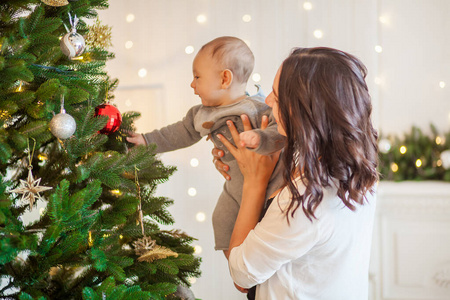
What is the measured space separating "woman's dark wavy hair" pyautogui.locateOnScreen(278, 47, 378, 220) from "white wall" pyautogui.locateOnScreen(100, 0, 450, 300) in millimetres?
1487

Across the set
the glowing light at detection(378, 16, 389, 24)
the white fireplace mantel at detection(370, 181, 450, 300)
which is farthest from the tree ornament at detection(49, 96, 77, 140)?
the glowing light at detection(378, 16, 389, 24)

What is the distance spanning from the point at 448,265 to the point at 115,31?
2446mm

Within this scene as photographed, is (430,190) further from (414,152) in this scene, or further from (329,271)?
(329,271)

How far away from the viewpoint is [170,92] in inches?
105

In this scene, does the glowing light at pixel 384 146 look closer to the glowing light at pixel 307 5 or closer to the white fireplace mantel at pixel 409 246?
the white fireplace mantel at pixel 409 246

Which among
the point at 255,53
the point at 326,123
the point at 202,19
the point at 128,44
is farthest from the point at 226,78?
the point at 128,44

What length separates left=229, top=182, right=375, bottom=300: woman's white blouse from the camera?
1063mm

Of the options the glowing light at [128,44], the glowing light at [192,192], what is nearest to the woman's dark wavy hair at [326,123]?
the glowing light at [192,192]

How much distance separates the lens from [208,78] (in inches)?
60.6

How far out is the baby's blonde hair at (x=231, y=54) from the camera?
60.1 inches

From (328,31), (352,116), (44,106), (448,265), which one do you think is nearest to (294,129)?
(352,116)

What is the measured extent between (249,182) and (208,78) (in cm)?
41

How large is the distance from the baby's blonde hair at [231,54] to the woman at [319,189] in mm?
402

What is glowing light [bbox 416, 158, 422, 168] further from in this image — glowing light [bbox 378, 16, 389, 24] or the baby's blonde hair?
the baby's blonde hair
